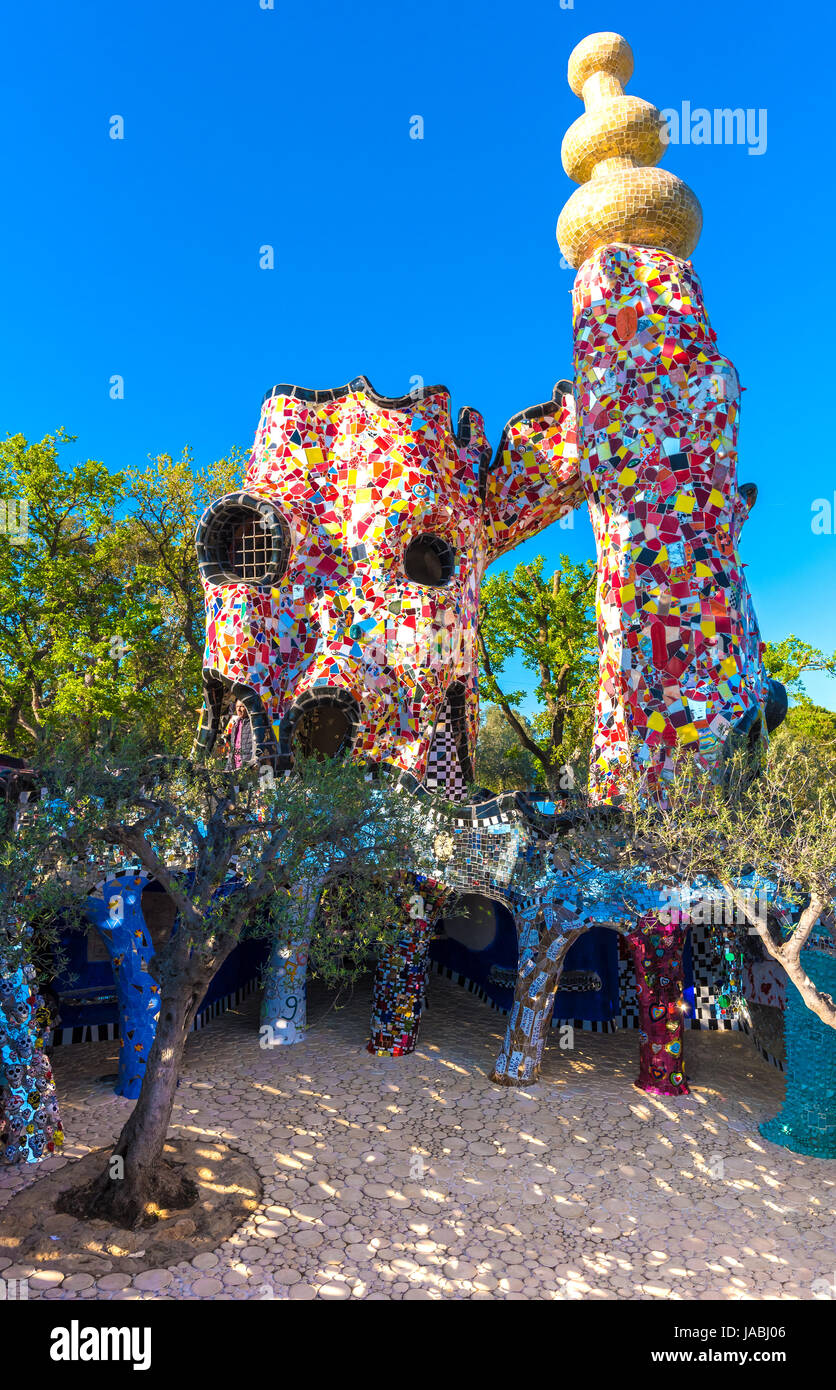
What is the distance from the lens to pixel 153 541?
24.8 metres

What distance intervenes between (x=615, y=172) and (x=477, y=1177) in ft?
55.4

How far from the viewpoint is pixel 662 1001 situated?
12.3 meters

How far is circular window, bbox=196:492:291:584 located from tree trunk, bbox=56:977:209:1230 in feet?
28.0

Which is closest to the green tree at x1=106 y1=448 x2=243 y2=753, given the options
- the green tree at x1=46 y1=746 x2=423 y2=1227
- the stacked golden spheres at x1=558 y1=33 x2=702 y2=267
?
the stacked golden spheres at x1=558 y1=33 x2=702 y2=267

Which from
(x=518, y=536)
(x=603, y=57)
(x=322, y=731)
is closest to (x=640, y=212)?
(x=603, y=57)

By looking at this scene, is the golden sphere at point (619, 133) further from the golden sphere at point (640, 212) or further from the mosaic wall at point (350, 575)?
the mosaic wall at point (350, 575)

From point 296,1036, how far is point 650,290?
14054 mm

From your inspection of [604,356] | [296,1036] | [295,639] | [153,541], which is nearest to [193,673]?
[153,541]

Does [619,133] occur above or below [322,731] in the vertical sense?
above

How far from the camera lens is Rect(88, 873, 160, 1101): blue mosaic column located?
38.3 ft

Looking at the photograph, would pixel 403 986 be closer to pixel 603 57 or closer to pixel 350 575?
pixel 350 575

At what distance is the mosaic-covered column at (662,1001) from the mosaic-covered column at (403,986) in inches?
133

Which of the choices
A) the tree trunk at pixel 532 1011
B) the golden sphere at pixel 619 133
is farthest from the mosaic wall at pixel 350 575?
the golden sphere at pixel 619 133
